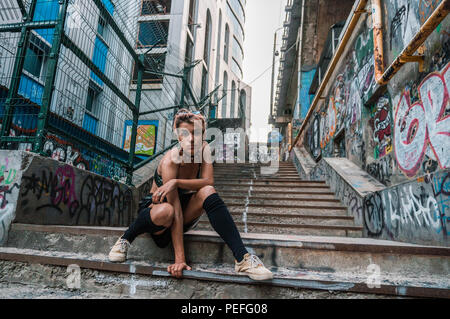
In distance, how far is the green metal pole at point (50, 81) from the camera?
290 cm

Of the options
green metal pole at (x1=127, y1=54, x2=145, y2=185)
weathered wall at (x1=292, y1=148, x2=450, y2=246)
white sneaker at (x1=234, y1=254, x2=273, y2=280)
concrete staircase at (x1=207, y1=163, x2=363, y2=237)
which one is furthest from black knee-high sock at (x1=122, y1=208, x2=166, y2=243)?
green metal pole at (x1=127, y1=54, x2=145, y2=185)

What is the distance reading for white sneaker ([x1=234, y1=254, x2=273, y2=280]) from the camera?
173 centimetres

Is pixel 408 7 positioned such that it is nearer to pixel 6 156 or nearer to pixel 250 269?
pixel 250 269

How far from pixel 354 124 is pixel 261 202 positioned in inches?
122

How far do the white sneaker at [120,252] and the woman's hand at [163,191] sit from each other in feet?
1.35

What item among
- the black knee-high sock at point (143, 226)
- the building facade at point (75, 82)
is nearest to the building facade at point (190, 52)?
the building facade at point (75, 82)

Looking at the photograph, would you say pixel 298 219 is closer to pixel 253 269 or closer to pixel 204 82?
pixel 253 269

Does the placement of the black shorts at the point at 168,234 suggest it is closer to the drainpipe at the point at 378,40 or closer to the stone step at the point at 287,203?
the stone step at the point at 287,203

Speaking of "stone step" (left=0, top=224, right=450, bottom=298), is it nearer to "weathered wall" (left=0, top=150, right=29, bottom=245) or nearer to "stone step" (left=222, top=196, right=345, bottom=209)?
"weathered wall" (left=0, top=150, right=29, bottom=245)

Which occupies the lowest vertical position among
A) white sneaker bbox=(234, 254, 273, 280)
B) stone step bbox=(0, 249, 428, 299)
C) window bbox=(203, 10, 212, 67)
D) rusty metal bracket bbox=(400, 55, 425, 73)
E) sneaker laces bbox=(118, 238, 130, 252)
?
stone step bbox=(0, 249, 428, 299)

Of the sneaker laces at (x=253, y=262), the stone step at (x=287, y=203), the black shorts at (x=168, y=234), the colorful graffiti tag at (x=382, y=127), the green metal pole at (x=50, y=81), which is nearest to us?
the sneaker laces at (x=253, y=262)

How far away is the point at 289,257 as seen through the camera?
2191mm

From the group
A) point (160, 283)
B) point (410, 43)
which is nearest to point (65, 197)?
point (160, 283)

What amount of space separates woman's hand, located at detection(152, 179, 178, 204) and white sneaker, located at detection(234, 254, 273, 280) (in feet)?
2.40
